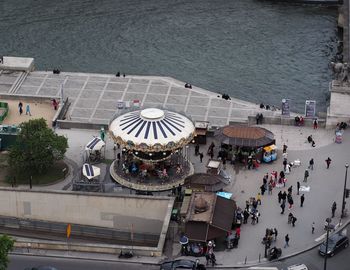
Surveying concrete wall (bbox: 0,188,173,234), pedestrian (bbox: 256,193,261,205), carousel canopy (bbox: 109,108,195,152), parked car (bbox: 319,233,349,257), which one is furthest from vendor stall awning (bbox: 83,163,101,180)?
parked car (bbox: 319,233,349,257)

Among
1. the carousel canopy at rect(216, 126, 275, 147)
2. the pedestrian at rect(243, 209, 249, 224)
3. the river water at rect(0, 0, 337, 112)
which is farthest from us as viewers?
the river water at rect(0, 0, 337, 112)

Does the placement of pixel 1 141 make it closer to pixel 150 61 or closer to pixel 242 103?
pixel 242 103

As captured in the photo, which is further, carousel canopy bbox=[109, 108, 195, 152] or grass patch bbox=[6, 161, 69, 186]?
grass patch bbox=[6, 161, 69, 186]

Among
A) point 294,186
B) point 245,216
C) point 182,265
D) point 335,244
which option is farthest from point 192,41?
point 182,265

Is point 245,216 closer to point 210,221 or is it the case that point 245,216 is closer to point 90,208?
point 210,221

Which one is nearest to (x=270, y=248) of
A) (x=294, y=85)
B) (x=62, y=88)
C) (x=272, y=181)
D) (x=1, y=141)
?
(x=272, y=181)

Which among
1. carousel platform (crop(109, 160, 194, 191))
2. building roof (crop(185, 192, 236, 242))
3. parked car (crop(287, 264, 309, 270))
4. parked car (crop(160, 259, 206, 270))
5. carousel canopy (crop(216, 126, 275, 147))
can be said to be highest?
carousel canopy (crop(216, 126, 275, 147))

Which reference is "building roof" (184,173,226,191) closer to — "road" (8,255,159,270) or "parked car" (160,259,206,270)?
"parked car" (160,259,206,270)
